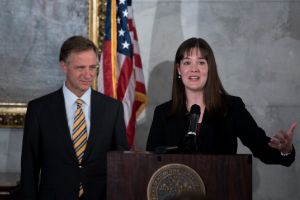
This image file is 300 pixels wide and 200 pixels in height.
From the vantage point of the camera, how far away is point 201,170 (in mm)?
2023

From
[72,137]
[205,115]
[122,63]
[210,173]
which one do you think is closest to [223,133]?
[205,115]

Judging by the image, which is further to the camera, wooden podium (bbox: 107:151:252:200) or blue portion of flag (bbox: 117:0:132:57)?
blue portion of flag (bbox: 117:0:132:57)

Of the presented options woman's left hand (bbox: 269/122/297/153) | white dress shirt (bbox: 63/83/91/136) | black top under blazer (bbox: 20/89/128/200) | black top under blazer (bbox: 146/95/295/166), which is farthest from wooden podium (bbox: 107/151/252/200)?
white dress shirt (bbox: 63/83/91/136)

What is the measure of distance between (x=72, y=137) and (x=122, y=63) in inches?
56.7

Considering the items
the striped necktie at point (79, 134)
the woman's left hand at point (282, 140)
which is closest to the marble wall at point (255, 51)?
the striped necktie at point (79, 134)

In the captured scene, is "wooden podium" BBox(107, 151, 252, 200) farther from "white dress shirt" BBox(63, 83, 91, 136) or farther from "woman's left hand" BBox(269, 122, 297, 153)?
"white dress shirt" BBox(63, 83, 91, 136)

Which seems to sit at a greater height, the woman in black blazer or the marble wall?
the marble wall

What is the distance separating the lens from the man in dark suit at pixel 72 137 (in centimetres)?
293

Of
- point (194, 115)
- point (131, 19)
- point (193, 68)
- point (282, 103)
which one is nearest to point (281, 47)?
point (282, 103)

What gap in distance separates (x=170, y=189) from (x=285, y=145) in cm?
69

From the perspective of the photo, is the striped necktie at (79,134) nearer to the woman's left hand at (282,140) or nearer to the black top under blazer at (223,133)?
the black top under blazer at (223,133)

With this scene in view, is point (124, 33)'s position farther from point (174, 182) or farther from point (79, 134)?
point (174, 182)

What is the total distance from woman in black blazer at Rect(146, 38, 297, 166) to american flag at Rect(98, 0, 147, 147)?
1.40 meters

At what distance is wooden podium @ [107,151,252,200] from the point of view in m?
2.02
